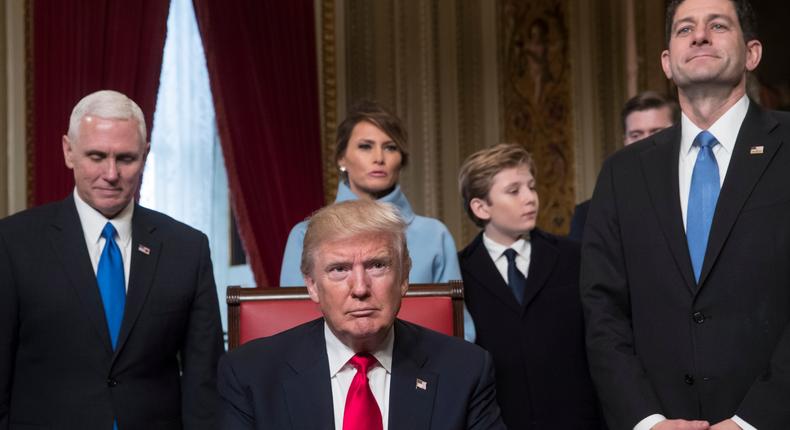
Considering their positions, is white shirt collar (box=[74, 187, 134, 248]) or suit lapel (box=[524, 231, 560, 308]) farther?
suit lapel (box=[524, 231, 560, 308])

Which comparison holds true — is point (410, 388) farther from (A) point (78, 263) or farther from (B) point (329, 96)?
(B) point (329, 96)

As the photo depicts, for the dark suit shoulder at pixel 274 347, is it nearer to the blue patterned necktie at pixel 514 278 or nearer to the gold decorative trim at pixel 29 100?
the blue patterned necktie at pixel 514 278

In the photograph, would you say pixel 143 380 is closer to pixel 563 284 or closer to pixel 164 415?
pixel 164 415

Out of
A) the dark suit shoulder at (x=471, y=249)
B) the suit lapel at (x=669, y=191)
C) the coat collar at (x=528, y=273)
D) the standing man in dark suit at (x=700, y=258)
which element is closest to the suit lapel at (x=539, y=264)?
the coat collar at (x=528, y=273)

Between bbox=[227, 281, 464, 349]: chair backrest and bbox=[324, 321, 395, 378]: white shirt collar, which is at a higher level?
bbox=[227, 281, 464, 349]: chair backrest

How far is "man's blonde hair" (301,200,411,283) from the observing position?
2.51m

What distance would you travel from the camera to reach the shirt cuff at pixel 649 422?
262cm

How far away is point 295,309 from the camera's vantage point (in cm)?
311

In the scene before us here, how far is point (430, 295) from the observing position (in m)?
3.13

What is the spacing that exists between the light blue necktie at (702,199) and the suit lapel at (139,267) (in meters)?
1.48

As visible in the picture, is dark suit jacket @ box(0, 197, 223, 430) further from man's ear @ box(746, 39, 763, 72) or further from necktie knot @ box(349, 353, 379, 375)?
man's ear @ box(746, 39, 763, 72)

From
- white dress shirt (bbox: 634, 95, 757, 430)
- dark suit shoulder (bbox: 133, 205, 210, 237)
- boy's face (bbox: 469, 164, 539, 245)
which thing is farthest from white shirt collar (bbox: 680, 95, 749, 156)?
dark suit shoulder (bbox: 133, 205, 210, 237)

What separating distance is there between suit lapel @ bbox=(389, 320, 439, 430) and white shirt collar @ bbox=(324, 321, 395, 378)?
2 cm

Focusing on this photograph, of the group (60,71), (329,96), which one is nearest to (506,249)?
(60,71)
